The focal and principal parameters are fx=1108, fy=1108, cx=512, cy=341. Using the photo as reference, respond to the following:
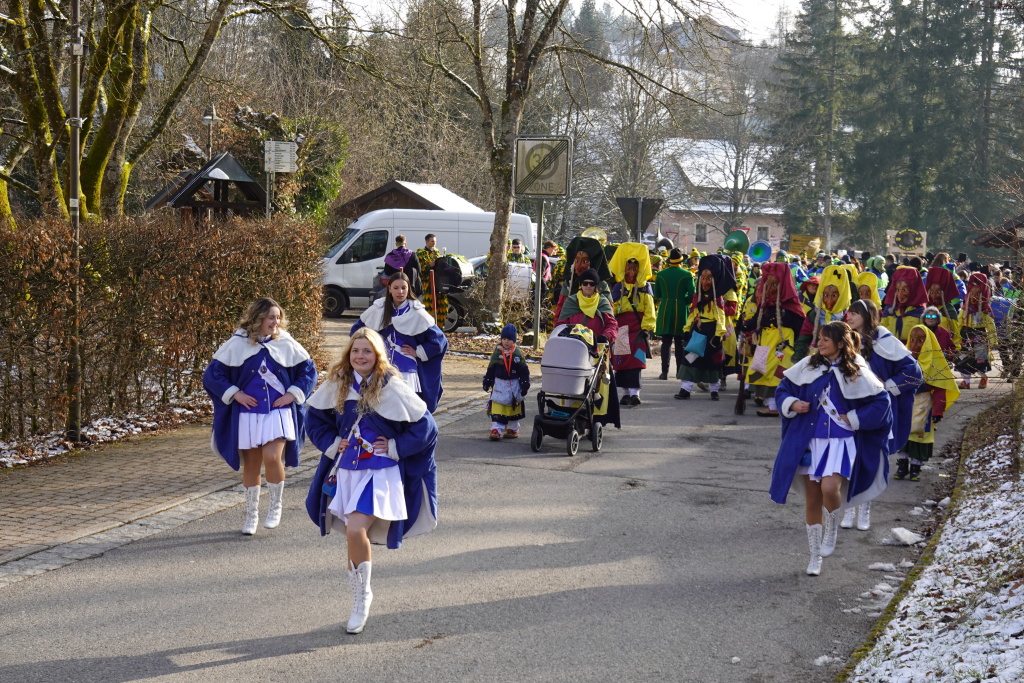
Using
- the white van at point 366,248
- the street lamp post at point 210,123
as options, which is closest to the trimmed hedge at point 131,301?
the white van at point 366,248

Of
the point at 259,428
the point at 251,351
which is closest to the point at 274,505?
the point at 259,428

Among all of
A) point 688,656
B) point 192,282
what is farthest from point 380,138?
point 688,656

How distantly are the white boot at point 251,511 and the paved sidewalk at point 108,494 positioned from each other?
63cm

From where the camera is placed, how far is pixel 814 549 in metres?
7.12

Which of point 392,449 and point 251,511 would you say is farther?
point 251,511

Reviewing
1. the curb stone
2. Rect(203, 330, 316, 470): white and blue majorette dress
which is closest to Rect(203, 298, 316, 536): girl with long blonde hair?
Rect(203, 330, 316, 470): white and blue majorette dress

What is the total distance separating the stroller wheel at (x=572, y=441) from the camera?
10.9 meters

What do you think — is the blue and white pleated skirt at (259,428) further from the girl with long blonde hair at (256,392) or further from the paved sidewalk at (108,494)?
the paved sidewalk at (108,494)

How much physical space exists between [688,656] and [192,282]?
23.5 feet

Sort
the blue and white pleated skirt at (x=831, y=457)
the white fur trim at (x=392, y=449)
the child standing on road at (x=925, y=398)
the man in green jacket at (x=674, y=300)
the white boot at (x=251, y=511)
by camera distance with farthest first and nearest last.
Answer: the man in green jacket at (x=674, y=300), the child standing on road at (x=925, y=398), the white boot at (x=251, y=511), the blue and white pleated skirt at (x=831, y=457), the white fur trim at (x=392, y=449)

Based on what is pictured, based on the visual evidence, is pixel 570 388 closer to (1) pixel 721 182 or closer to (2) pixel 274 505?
(2) pixel 274 505

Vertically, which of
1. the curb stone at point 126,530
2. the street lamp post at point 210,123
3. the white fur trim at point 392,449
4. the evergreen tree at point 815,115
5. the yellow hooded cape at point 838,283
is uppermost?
the evergreen tree at point 815,115

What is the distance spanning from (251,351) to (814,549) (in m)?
3.96

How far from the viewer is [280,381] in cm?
762
